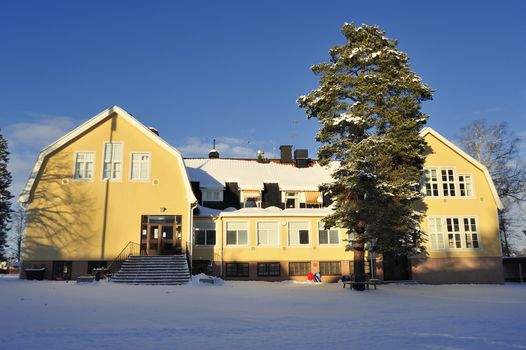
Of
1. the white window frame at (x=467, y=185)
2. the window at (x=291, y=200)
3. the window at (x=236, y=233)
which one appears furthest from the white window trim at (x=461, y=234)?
the window at (x=236, y=233)

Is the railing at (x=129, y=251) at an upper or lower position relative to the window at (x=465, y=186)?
lower

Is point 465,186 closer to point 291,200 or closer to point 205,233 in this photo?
point 291,200

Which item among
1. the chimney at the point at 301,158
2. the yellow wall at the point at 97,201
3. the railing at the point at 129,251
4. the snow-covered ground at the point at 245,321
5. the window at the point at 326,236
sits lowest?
the snow-covered ground at the point at 245,321

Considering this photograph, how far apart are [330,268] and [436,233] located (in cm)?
762

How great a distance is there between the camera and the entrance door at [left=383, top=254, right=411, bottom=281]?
31047 millimetres

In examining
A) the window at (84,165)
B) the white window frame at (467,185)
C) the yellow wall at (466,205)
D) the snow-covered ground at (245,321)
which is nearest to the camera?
the snow-covered ground at (245,321)

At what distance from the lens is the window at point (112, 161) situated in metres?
28.1

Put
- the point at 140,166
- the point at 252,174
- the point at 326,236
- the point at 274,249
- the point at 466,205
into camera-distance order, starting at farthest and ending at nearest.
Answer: the point at 252,174 < the point at 466,205 < the point at 326,236 < the point at 274,249 < the point at 140,166

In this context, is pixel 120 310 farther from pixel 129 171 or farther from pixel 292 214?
pixel 292 214

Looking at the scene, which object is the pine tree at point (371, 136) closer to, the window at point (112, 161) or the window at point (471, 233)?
the window at point (471, 233)

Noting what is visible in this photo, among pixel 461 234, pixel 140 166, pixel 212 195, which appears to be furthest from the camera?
pixel 212 195

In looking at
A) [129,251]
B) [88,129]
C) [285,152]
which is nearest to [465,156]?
[285,152]

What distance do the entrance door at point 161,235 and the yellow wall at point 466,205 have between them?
54.3 ft

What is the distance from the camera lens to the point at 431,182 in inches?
1229
